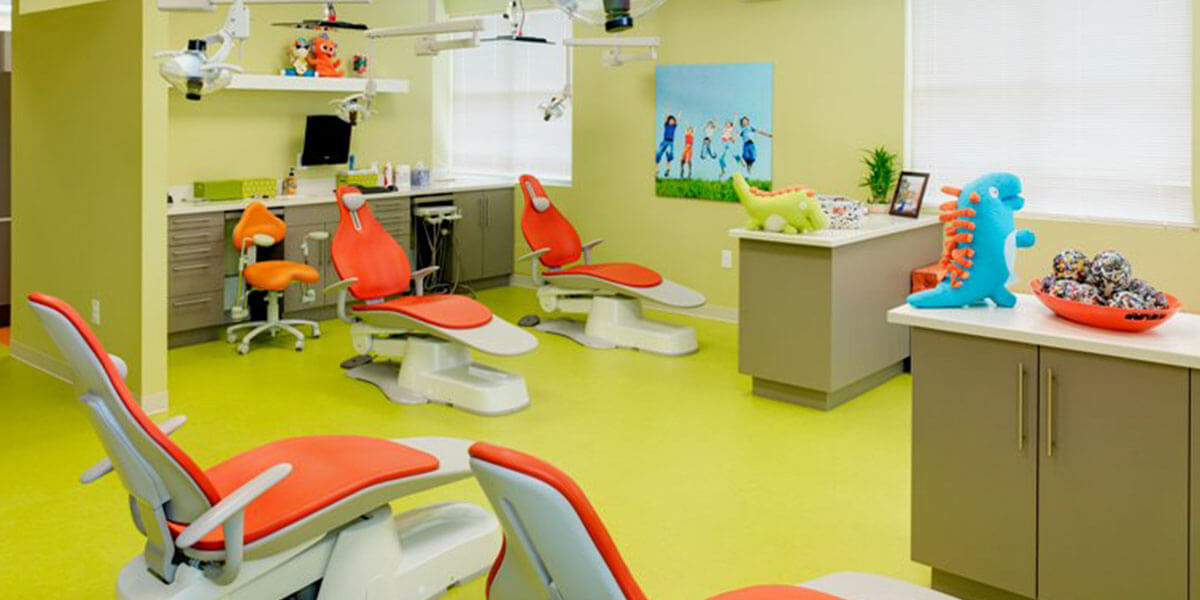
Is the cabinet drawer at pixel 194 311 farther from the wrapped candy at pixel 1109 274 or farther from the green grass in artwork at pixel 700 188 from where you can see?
the wrapped candy at pixel 1109 274

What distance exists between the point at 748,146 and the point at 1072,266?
4538mm

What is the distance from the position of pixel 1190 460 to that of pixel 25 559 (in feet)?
12.0

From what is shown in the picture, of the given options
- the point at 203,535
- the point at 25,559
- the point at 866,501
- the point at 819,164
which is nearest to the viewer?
the point at 203,535

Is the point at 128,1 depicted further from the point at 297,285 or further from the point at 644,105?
the point at 644,105

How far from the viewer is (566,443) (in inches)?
199

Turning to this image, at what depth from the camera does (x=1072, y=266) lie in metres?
3.18

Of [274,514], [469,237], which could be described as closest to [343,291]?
[469,237]

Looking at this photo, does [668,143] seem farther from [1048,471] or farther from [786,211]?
[1048,471]

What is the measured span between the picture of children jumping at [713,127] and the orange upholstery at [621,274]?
1.04m

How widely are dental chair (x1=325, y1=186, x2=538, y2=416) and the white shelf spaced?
5.61ft

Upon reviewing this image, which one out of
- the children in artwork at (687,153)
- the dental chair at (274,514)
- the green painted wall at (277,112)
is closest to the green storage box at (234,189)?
the green painted wall at (277,112)

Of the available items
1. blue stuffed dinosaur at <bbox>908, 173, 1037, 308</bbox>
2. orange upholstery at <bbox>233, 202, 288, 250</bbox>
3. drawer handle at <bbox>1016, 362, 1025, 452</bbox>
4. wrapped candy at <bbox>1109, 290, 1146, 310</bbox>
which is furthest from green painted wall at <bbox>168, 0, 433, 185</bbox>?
wrapped candy at <bbox>1109, 290, 1146, 310</bbox>

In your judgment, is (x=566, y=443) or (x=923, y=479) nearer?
(x=923, y=479)

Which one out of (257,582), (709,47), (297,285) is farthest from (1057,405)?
(297,285)
